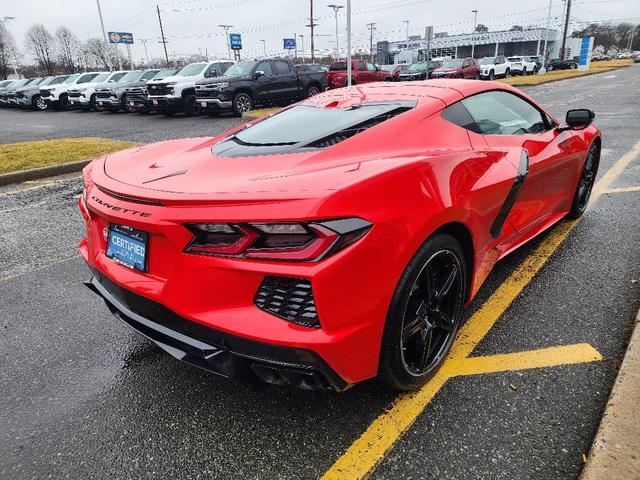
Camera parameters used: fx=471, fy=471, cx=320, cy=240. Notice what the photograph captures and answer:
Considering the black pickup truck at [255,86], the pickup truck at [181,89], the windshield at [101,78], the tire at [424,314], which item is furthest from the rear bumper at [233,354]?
the windshield at [101,78]

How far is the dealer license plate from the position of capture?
1944mm

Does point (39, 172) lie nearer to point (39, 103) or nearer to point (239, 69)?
point (239, 69)

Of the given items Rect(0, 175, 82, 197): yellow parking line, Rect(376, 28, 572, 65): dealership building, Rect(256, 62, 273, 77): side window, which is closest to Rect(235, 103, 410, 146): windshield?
Rect(0, 175, 82, 197): yellow parking line

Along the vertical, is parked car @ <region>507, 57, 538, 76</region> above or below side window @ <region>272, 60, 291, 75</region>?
below

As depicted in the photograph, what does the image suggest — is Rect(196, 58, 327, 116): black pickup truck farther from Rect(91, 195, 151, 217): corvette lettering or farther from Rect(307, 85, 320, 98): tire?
Rect(91, 195, 151, 217): corvette lettering

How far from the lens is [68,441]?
2090 mm

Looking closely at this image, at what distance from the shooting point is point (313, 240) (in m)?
1.68

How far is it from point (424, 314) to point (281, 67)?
1569cm

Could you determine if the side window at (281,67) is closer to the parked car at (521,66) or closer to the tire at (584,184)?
the tire at (584,184)

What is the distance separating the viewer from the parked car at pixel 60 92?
860 inches

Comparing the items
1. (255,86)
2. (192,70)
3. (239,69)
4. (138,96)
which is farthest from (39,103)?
(255,86)

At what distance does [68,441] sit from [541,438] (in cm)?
205

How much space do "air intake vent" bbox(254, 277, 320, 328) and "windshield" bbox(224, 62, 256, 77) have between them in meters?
A: 14.9

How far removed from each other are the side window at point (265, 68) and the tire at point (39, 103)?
13.4m
